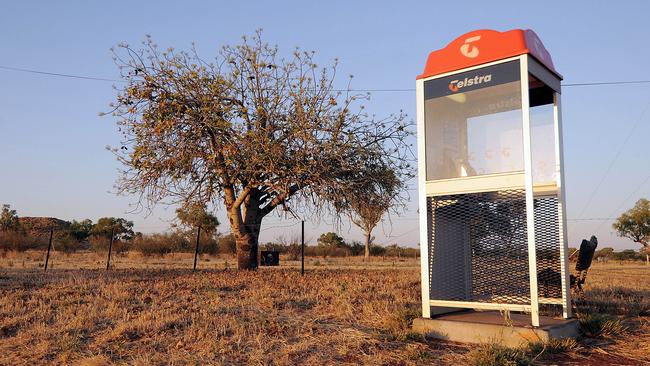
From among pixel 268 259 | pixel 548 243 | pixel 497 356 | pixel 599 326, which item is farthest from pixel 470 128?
pixel 268 259

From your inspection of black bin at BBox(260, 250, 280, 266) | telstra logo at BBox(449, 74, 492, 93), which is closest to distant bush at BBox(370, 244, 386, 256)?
black bin at BBox(260, 250, 280, 266)

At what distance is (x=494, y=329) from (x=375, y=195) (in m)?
10.7

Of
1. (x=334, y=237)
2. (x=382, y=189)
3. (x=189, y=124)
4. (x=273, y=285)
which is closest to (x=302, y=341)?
(x=273, y=285)

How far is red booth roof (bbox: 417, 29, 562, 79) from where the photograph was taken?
6.64 metres

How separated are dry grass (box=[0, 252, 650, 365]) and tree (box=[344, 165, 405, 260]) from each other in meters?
5.69

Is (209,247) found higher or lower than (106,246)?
higher

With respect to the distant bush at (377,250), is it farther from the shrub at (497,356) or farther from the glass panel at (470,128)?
the shrub at (497,356)

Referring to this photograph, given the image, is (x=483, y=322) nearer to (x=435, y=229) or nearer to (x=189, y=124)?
(x=435, y=229)

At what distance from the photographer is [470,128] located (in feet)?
25.6

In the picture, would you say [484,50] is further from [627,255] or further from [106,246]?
[627,255]

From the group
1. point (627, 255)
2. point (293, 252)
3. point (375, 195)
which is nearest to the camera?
point (375, 195)

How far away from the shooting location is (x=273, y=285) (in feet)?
39.7

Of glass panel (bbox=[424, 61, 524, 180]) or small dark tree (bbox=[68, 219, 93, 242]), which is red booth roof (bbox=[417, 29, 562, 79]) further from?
small dark tree (bbox=[68, 219, 93, 242])

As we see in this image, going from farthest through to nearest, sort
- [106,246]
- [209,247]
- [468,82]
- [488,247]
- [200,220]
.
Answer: [200,220] → [209,247] → [106,246] → [488,247] → [468,82]
